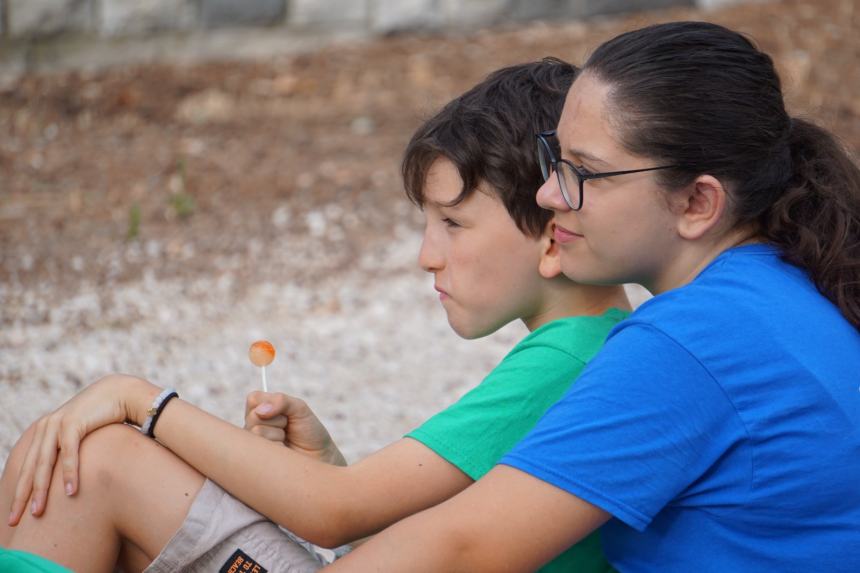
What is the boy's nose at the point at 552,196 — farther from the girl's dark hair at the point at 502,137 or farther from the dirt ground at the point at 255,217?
the dirt ground at the point at 255,217

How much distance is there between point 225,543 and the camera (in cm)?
214

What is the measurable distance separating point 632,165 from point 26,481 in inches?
49.2

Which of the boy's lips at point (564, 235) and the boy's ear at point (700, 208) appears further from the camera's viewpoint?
the boy's lips at point (564, 235)

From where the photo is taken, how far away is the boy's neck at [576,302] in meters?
2.23

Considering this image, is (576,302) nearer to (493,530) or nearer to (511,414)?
(511,414)

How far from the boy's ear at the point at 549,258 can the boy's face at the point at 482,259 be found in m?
0.01

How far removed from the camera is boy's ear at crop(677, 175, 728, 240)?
191cm

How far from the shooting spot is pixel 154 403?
2199 mm

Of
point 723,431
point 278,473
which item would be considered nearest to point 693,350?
point 723,431

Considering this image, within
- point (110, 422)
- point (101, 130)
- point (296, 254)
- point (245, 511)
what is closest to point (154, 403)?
point (110, 422)

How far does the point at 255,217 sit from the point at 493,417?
4066 mm

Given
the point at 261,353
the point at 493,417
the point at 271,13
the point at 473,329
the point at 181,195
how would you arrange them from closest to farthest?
the point at 493,417
the point at 473,329
the point at 261,353
the point at 181,195
the point at 271,13

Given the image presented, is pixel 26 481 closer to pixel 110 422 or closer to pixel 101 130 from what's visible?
pixel 110 422

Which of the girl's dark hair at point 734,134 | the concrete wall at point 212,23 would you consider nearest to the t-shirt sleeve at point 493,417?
the girl's dark hair at point 734,134
